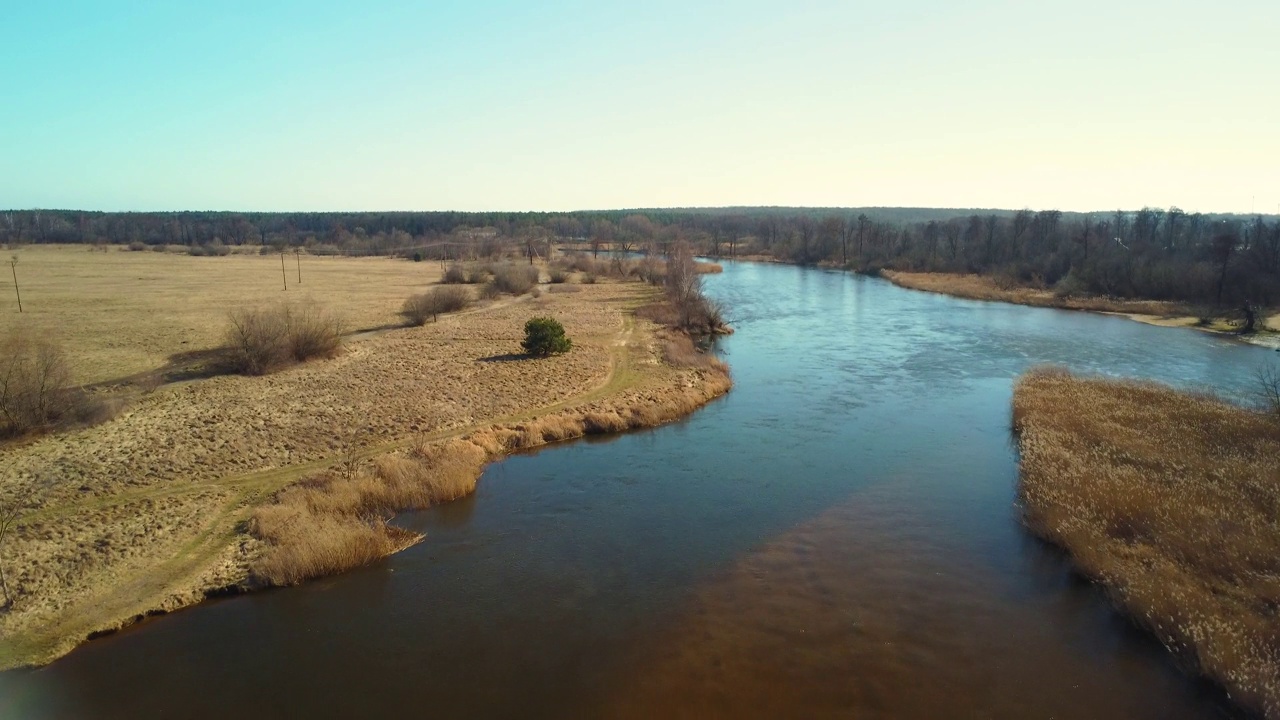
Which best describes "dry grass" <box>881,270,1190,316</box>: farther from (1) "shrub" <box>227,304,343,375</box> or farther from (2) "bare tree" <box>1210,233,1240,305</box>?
(1) "shrub" <box>227,304,343,375</box>

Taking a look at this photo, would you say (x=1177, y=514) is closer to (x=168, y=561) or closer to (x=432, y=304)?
(x=168, y=561)

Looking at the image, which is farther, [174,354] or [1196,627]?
[174,354]

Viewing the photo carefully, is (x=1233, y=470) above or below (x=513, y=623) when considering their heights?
above

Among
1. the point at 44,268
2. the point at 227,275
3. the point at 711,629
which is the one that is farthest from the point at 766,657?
the point at 44,268

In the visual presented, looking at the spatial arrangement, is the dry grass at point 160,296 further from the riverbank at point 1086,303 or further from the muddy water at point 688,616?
the riverbank at point 1086,303

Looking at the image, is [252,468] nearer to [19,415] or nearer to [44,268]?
[19,415]

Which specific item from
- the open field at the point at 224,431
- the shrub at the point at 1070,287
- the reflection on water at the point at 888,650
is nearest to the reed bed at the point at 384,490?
the open field at the point at 224,431
